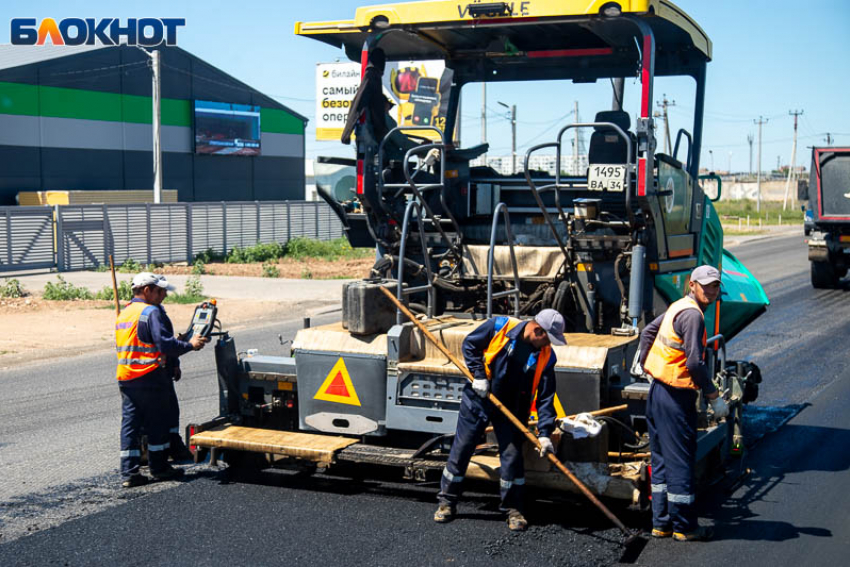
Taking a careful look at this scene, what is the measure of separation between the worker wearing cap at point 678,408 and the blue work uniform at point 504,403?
652 mm

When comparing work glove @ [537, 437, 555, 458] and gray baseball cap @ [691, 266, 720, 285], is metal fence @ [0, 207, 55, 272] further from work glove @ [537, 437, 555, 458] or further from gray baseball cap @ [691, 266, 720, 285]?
gray baseball cap @ [691, 266, 720, 285]

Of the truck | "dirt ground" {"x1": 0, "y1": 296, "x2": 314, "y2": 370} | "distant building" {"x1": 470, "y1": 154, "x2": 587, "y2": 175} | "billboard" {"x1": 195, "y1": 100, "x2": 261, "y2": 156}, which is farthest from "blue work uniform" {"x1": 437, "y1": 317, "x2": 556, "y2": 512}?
"billboard" {"x1": 195, "y1": 100, "x2": 261, "y2": 156}

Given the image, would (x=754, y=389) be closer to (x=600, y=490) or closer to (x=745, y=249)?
(x=600, y=490)

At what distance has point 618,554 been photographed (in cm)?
579

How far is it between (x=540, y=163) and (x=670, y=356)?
2.92 m

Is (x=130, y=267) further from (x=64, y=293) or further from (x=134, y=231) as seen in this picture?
(x=64, y=293)

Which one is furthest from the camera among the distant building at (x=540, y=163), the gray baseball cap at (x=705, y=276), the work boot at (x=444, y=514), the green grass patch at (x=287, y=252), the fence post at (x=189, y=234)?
the green grass patch at (x=287, y=252)

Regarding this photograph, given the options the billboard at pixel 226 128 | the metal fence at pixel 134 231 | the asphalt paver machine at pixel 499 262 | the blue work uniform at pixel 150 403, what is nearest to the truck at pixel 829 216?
the asphalt paver machine at pixel 499 262

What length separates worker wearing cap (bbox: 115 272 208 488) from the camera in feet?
23.2

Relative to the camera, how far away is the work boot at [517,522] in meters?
6.16

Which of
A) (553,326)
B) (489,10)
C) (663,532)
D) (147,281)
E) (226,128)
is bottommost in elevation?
(663,532)

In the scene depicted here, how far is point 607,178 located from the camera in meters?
7.13

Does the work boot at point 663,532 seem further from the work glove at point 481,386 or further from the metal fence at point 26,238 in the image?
the metal fence at point 26,238

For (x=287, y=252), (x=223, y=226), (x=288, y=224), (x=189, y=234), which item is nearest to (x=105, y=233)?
(x=189, y=234)
